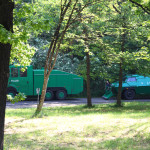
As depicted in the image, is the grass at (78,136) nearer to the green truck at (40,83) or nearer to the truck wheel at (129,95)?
the green truck at (40,83)

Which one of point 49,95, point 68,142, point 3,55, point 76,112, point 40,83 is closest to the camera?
point 3,55

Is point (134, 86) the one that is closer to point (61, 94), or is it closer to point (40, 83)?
point (61, 94)

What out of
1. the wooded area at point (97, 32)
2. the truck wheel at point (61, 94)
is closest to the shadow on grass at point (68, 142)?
the wooded area at point (97, 32)

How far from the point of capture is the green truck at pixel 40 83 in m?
23.4

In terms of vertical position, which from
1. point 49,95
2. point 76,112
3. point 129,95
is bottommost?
point 76,112

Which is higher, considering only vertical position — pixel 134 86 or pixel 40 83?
pixel 40 83

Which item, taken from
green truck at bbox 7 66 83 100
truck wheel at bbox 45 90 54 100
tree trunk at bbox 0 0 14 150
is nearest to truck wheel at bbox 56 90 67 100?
green truck at bbox 7 66 83 100

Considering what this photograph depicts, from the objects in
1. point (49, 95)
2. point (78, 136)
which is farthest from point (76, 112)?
point (49, 95)

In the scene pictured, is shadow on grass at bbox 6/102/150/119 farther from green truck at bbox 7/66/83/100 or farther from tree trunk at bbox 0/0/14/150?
tree trunk at bbox 0/0/14/150

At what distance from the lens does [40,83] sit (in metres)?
24.1

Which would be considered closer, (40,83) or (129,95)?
(40,83)

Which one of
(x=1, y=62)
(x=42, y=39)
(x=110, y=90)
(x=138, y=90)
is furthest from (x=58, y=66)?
(x=1, y=62)

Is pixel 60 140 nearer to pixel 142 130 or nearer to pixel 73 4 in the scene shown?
pixel 142 130

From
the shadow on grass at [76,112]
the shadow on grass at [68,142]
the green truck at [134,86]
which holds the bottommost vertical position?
the shadow on grass at [76,112]
